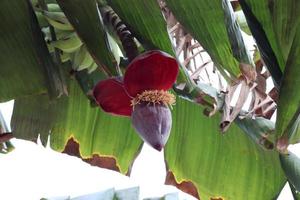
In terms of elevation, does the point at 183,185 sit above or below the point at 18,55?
below

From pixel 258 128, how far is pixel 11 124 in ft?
1.58

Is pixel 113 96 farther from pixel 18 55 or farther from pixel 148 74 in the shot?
pixel 18 55

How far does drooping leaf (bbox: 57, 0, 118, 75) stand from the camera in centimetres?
54

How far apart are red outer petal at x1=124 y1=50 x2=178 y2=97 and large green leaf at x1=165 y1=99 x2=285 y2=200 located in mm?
489

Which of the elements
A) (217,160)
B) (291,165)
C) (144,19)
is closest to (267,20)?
(144,19)

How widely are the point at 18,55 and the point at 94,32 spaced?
0.66ft

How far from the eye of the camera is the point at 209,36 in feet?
1.62

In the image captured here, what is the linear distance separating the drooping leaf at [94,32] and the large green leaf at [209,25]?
0.09 metres

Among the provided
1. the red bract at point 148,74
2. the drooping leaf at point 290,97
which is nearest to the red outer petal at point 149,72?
the red bract at point 148,74

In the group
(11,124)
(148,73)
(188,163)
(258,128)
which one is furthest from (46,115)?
(148,73)

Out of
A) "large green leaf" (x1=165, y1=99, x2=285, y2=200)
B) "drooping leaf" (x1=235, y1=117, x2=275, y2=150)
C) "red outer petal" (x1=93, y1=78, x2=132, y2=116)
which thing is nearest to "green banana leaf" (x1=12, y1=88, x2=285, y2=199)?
"large green leaf" (x1=165, y1=99, x2=285, y2=200)

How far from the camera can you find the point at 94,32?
537 millimetres

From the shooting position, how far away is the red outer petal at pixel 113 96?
1.73 feet

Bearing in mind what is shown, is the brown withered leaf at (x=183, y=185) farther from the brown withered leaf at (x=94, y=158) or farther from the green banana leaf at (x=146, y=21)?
the green banana leaf at (x=146, y=21)
